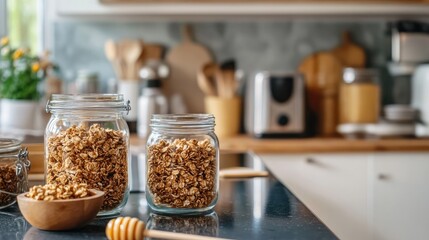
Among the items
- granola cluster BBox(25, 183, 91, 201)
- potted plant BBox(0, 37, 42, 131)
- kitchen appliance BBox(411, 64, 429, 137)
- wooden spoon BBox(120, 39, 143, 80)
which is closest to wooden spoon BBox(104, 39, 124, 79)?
wooden spoon BBox(120, 39, 143, 80)

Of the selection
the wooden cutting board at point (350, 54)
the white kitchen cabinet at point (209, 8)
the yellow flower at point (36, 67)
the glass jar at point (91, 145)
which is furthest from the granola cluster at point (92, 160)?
the wooden cutting board at point (350, 54)

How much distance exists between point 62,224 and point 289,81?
204cm

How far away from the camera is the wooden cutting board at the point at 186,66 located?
3393 millimetres

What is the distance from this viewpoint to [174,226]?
3.80 feet

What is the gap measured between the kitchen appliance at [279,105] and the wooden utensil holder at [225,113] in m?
0.15

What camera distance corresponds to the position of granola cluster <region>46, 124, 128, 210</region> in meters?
1.21

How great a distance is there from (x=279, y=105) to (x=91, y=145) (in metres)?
1.90

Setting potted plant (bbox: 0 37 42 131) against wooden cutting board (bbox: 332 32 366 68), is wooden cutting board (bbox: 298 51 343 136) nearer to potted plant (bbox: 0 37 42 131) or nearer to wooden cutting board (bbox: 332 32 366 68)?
wooden cutting board (bbox: 332 32 366 68)

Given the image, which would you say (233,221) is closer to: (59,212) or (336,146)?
(59,212)

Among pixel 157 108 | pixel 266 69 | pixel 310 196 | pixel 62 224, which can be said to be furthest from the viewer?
pixel 266 69

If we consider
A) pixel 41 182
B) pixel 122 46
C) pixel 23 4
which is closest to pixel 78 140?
pixel 41 182

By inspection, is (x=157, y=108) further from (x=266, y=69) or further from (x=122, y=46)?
(x=266, y=69)

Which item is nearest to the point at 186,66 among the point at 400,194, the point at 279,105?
the point at 279,105

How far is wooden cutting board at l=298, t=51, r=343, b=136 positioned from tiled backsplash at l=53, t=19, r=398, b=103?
7 centimetres
